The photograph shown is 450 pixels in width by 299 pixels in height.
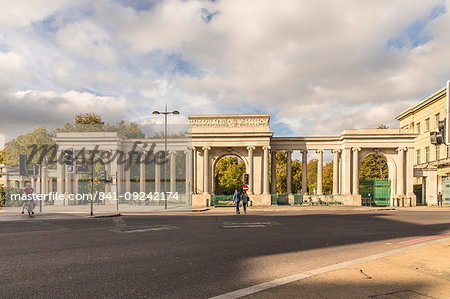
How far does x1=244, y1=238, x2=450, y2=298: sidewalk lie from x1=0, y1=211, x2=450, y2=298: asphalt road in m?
0.79

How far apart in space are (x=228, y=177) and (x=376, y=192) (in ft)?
92.4

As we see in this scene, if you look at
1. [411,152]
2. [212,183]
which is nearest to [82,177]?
[212,183]

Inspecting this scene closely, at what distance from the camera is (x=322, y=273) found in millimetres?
6684

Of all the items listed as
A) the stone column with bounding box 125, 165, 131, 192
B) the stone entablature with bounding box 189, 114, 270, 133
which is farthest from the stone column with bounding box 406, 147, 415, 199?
the stone column with bounding box 125, 165, 131, 192

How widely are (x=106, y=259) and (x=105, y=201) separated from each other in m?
39.8

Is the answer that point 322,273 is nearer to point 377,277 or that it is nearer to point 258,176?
point 377,277

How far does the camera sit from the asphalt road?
19.3 feet

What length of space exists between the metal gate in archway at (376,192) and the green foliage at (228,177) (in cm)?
2477

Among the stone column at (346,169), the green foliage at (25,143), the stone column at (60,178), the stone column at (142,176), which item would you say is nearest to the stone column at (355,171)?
the stone column at (346,169)

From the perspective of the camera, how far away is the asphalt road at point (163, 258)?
5.89m

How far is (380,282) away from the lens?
6.06 meters

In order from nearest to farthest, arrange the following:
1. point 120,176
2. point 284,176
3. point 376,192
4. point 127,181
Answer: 1. point 376,192
2. point 127,181
3. point 120,176
4. point 284,176

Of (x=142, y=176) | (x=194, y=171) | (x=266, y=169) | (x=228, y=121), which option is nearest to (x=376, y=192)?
(x=266, y=169)

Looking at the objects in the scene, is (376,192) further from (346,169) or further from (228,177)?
(228,177)
